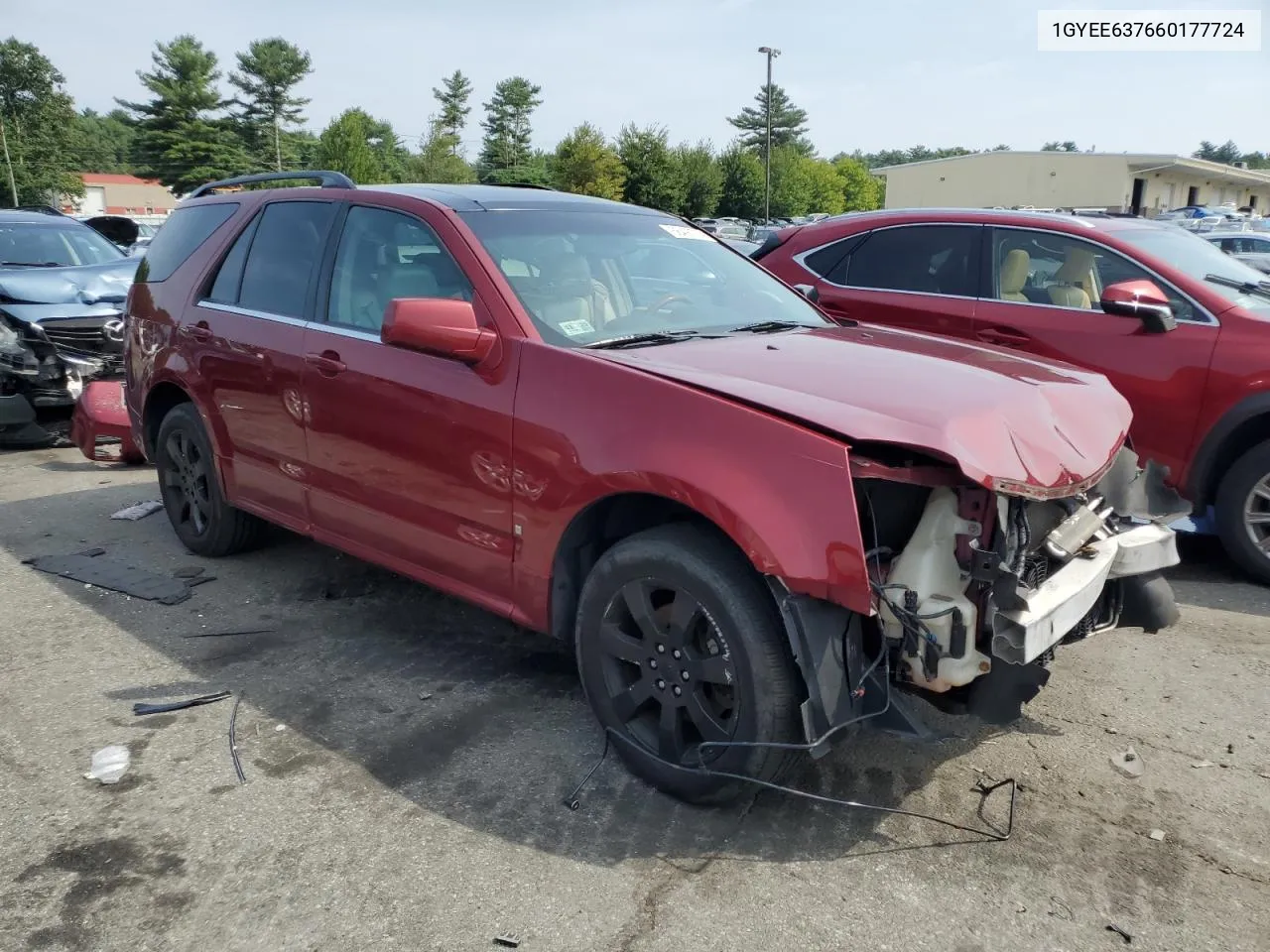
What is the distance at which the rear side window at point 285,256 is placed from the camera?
435 centimetres

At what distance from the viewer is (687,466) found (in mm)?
2846

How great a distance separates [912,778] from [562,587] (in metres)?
1.30

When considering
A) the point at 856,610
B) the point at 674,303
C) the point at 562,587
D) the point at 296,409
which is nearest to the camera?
the point at 856,610

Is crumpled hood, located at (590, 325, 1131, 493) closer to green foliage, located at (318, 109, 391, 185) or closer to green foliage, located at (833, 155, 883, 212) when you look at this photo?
green foliage, located at (318, 109, 391, 185)

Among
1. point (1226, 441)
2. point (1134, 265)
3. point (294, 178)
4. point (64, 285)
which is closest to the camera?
point (294, 178)

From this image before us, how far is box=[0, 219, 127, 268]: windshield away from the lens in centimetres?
952

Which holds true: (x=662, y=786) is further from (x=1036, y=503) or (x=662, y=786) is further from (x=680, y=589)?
(x=1036, y=503)

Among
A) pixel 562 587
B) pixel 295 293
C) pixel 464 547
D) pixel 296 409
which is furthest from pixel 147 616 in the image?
pixel 562 587

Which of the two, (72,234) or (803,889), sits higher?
(72,234)

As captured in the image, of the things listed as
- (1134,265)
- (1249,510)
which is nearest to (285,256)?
(1134,265)

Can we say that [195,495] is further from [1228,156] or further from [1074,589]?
[1228,156]

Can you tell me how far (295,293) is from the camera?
437 cm

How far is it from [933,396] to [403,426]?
74.1 inches

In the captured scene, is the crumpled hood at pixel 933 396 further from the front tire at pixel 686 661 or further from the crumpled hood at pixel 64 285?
the crumpled hood at pixel 64 285
